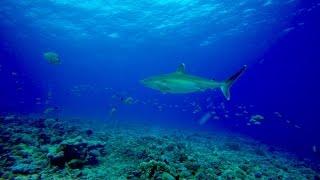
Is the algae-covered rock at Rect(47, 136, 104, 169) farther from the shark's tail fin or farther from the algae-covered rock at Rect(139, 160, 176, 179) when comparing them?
the shark's tail fin

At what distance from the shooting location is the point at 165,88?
645cm

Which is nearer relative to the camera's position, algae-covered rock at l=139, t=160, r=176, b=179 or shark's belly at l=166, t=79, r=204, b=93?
shark's belly at l=166, t=79, r=204, b=93

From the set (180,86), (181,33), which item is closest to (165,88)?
(180,86)

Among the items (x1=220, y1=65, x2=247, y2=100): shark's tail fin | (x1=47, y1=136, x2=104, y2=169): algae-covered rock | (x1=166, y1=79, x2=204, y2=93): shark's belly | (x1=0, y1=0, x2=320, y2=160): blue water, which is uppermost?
(x1=0, y1=0, x2=320, y2=160): blue water

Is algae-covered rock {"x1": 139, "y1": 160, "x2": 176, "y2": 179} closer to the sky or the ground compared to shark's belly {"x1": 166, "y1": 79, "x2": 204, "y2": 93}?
closer to the ground

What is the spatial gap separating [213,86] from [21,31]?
162 ft

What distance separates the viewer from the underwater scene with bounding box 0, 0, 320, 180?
25.0ft

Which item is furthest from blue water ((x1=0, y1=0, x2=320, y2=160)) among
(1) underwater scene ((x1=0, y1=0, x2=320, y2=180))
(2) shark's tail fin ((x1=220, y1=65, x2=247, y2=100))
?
(2) shark's tail fin ((x1=220, y1=65, x2=247, y2=100))

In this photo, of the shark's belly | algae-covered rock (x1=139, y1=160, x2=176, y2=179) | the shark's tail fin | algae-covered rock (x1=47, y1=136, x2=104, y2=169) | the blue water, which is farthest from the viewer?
the blue water

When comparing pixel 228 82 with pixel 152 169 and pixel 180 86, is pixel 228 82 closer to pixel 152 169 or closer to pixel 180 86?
pixel 180 86

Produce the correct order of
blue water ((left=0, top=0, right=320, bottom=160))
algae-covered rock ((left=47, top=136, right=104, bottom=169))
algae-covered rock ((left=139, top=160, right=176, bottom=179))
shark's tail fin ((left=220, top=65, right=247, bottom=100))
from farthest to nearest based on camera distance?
blue water ((left=0, top=0, right=320, bottom=160))
shark's tail fin ((left=220, top=65, right=247, bottom=100))
algae-covered rock ((left=47, top=136, right=104, bottom=169))
algae-covered rock ((left=139, top=160, right=176, bottom=179))

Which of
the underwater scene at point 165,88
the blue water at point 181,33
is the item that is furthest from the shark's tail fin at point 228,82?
the blue water at point 181,33

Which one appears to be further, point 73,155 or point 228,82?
point 228,82

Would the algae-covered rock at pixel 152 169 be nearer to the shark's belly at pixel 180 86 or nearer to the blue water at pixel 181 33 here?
the shark's belly at pixel 180 86
